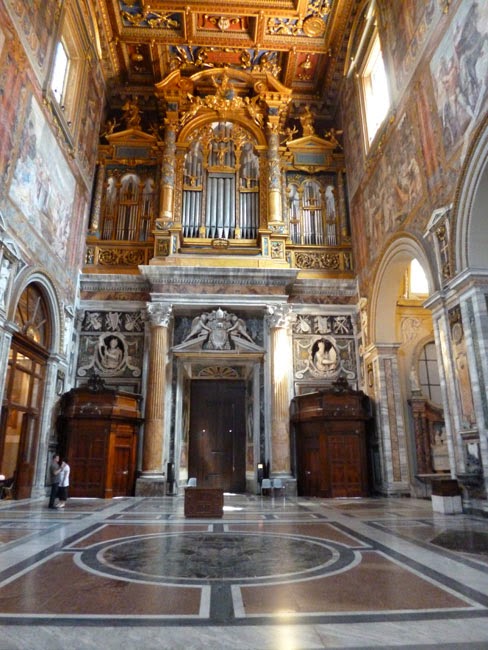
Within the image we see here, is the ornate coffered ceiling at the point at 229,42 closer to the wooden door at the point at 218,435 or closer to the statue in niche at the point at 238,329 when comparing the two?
the statue in niche at the point at 238,329

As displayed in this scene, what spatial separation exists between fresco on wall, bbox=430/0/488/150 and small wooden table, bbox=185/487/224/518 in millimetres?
7152

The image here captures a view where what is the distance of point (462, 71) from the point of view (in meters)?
7.68

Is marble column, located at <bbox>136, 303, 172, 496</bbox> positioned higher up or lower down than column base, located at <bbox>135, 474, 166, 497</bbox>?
higher up

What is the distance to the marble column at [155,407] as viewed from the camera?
11477 mm

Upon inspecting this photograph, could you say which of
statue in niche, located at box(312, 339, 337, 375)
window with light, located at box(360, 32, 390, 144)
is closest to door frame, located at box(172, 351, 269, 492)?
statue in niche, located at box(312, 339, 337, 375)

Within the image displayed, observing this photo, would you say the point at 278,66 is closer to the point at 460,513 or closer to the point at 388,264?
the point at 388,264

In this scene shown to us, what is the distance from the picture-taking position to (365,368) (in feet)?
42.0

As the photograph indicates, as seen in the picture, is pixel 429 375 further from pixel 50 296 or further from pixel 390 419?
pixel 50 296

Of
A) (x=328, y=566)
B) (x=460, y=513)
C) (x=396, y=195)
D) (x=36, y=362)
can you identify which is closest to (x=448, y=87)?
(x=396, y=195)

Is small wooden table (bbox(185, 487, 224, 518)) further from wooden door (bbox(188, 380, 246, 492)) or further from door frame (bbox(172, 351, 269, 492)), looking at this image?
wooden door (bbox(188, 380, 246, 492))

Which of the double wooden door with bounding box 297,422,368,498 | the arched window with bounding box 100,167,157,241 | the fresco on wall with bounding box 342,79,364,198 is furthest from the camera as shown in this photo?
the arched window with bounding box 100,167,157,241

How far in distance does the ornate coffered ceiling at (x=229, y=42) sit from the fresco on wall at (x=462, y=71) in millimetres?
6643

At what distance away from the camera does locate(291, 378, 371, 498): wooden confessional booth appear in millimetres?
11383

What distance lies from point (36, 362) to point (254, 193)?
8.11 metres
